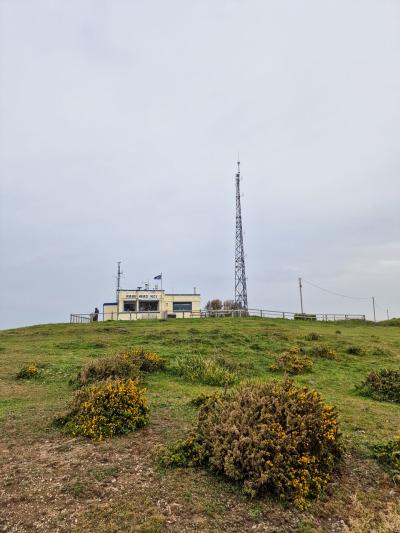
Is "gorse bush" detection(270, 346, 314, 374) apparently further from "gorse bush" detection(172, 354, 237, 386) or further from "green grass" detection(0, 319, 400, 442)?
"gorse bush" detection(172, 354, 237, 386)

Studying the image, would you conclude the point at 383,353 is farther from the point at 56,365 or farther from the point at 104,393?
the point at 104,393

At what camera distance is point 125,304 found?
177 ft

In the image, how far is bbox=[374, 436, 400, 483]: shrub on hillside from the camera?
16.0ft

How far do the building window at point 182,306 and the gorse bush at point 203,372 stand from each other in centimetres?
4155

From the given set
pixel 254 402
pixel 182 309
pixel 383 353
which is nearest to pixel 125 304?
pixel 182 309

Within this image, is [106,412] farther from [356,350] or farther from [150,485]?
[356,350]

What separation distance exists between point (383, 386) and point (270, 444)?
6.77m

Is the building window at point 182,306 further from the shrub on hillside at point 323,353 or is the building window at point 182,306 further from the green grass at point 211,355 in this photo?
the shrub on hillside at point 323,353

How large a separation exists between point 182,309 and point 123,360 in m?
43.9

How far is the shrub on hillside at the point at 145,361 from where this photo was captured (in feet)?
38.2

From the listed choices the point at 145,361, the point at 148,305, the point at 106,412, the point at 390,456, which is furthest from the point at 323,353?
the point at 148,305

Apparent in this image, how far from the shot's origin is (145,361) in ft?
39.4

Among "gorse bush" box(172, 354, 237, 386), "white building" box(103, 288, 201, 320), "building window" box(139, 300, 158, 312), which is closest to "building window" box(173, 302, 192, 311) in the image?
"white building" box(103, 288, 201, 320)

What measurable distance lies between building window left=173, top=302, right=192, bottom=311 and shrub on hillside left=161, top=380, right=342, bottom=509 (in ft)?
160
